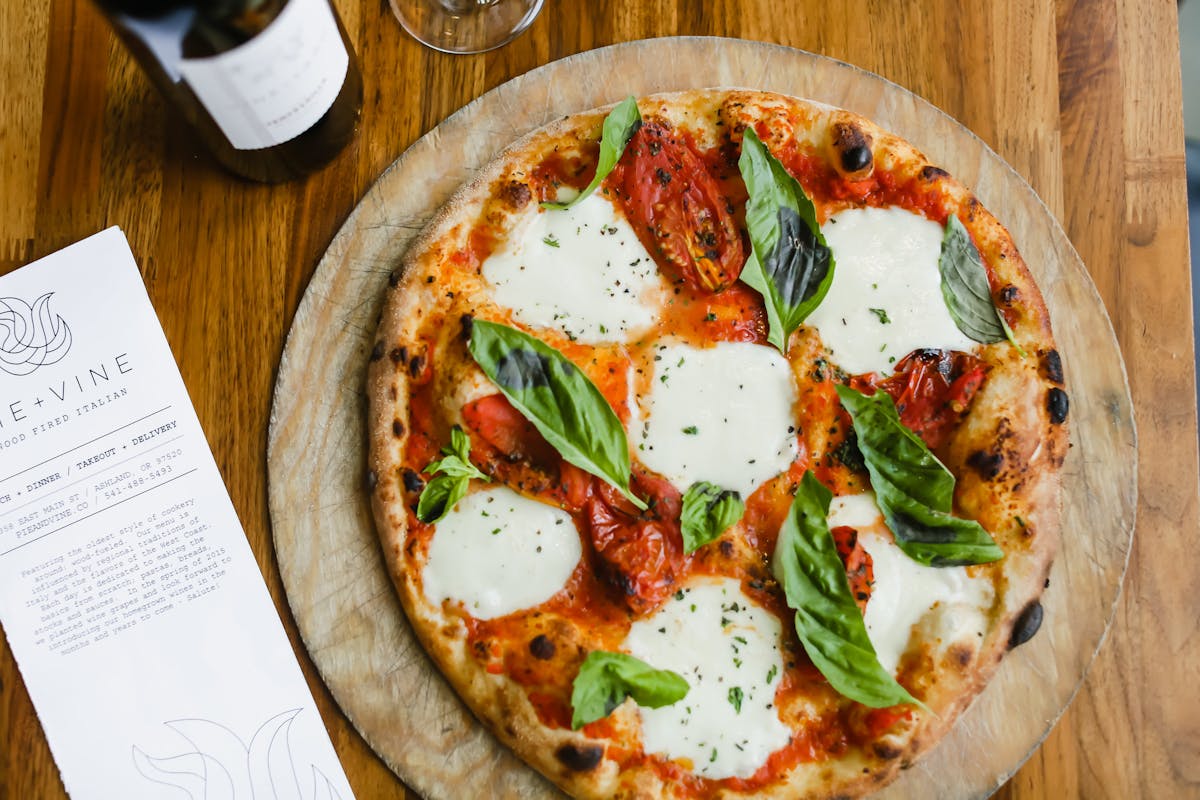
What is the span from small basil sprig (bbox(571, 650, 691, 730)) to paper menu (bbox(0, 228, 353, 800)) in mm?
473

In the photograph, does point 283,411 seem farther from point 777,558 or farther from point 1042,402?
point 1042,402

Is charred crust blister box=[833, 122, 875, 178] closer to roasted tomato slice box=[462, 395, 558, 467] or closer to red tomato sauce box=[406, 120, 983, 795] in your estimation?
red tomato sauce box=[406, 120, 983, 795]

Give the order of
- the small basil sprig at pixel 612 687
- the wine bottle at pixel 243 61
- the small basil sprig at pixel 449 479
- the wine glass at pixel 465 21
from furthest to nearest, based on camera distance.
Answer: the wine glass at pixel 465 21 < the small basil sprig at pixel 449 479 < the small basil sprig at pixel 612 687 < the wine bottle at pixel 243 61

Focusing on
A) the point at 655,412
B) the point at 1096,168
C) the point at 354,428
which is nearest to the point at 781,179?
the point at 655,412

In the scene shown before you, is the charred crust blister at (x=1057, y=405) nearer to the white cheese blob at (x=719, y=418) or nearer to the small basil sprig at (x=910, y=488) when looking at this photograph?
the small basil sprig at (x=910, y=488)

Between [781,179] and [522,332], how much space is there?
0.46 m

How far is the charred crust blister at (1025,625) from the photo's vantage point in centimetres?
149

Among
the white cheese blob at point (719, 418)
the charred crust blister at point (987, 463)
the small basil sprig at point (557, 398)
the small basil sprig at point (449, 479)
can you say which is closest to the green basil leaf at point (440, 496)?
the small basil sprig at point (449, 479)

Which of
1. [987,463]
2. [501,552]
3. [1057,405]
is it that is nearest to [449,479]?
[501,552]

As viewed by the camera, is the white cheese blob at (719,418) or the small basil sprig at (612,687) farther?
the white cheese blob at (719,418)

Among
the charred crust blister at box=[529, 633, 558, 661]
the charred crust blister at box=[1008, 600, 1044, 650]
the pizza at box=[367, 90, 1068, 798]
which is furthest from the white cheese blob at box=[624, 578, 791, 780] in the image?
the charred crust blister at box=[1008, 600, 1044, 650]

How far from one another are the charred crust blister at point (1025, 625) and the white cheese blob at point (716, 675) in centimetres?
35

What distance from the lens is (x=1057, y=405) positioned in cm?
153

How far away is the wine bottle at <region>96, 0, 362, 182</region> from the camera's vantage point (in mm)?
1203
